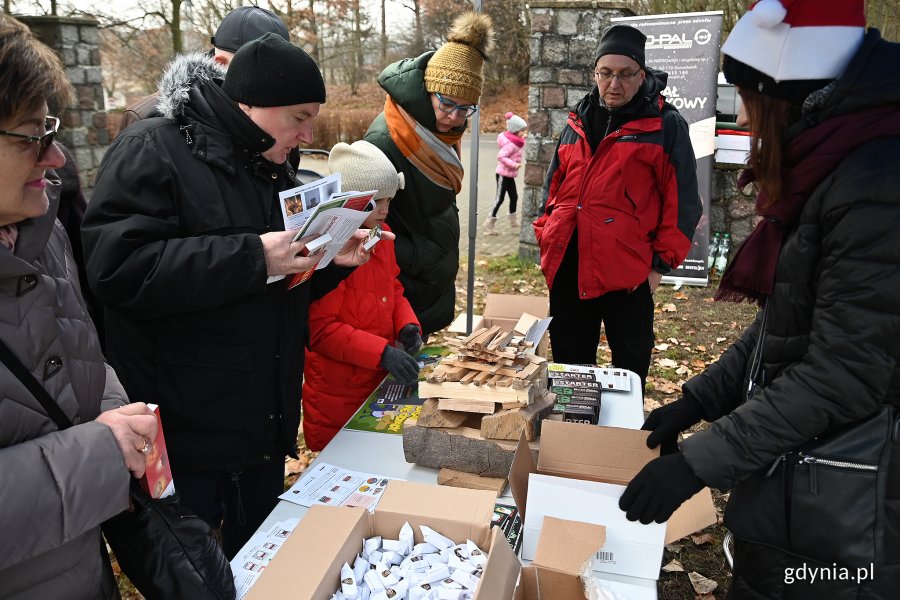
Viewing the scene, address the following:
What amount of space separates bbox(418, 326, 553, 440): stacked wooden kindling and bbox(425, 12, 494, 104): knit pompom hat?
52.9 inches

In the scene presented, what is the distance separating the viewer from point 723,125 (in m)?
6.70

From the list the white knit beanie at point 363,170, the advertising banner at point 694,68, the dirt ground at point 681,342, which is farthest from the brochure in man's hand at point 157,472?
the advertising banner at point 694,68

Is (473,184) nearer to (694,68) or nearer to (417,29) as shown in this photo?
(694,68)

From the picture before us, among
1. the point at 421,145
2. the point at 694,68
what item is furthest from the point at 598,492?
the point at 694,68

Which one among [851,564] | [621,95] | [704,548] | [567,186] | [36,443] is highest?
[621,95]

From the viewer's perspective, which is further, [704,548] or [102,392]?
[704,548]

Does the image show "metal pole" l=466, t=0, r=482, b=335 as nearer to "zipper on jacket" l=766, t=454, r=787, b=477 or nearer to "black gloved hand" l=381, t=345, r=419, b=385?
"black gloved hand" l=381, t=345, r=419, b=385

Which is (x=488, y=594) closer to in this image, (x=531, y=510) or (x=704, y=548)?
(x=531, y=510)

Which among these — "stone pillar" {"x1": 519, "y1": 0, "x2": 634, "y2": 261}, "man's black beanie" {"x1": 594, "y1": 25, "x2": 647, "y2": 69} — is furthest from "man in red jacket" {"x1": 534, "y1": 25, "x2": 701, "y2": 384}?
"stone pillar" {"x1": 519, "y1": 0, "x2": 634, "y2": 261}

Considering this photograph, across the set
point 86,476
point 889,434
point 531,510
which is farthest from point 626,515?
point 86,476

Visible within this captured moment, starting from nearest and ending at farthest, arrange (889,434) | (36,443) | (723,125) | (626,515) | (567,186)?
(36,443), (889,434), (626,515), (567,186), (723,125)

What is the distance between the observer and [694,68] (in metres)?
6.33

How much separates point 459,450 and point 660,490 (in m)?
0.62

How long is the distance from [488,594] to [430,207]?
207cm
